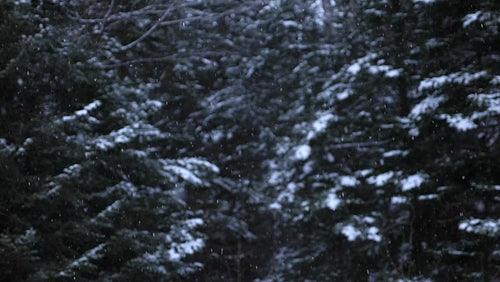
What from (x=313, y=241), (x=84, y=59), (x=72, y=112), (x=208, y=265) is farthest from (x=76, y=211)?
(x=208, y=265)

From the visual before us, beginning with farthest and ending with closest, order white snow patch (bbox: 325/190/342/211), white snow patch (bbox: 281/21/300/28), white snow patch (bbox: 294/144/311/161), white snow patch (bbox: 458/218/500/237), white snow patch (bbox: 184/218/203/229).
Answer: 1. white snow patch (bbox: 281/21/300/28)
2. white snow patch (bbox: 294/144/311/161)
3. white snow patch (bbox: 325/190/342/211)
4. white snow patch (bbox: 184/218/203/229)
5. white snow patch (bbox: 458/218/500/237)

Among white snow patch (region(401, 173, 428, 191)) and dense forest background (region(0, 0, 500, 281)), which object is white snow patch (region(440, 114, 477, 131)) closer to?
dense forest background (region(0, 0, 500, 281))

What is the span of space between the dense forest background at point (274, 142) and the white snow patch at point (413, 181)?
0.04 m

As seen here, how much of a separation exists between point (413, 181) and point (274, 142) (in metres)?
5.51

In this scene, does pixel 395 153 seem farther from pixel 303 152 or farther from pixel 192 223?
pixel 192 223

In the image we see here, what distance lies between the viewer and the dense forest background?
27.7 feet

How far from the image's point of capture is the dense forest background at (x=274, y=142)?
8.44 meters

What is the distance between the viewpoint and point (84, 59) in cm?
923

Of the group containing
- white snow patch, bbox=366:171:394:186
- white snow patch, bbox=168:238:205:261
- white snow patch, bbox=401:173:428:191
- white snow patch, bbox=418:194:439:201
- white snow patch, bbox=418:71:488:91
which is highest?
white snow patch, bbox=418:71:488:91

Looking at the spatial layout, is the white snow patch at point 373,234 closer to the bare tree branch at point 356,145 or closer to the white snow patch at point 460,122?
the bare tree branch at point 356,145

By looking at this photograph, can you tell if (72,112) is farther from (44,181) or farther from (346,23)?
(346,23)

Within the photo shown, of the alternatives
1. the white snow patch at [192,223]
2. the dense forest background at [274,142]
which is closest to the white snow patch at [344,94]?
the dense forest background at [274,142]

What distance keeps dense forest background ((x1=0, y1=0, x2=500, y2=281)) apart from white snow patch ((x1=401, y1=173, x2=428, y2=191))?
0.04 m

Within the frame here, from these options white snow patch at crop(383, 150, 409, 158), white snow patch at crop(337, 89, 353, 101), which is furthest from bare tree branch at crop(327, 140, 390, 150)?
white snow patch at crop(337, 89, 353, 101)
